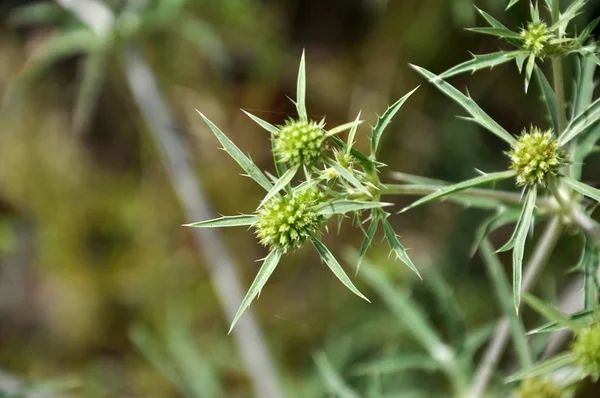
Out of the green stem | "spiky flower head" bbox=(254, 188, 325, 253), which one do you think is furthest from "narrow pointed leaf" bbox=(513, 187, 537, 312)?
"spiky flower head" bbox=(254, 188, 325, 253)

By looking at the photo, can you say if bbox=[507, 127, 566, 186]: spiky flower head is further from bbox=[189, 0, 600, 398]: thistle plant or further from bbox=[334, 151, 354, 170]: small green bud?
bbox=[334, 151, 354, 170]: small green bud

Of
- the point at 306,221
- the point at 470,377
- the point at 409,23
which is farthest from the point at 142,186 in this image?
the point at 306,221

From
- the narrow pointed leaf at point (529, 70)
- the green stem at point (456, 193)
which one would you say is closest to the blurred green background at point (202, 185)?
the green stem at point (456, 193)

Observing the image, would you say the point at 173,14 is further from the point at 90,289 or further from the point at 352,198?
the point at 90,289

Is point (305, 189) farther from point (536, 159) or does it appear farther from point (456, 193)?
point (536, 159)

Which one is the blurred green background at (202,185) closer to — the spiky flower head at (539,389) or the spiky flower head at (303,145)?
the spiky flower head at (539,389)
